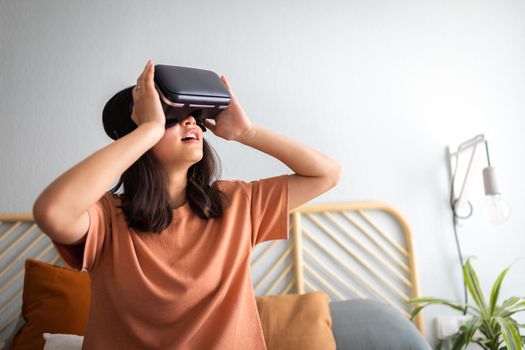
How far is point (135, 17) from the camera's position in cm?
188

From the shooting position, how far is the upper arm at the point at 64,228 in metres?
0.72

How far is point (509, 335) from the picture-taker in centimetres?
146

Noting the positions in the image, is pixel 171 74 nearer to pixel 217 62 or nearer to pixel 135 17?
pixel 217 62

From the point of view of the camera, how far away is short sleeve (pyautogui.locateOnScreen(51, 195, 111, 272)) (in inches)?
32.1

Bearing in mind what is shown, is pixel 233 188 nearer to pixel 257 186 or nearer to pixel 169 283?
pixel 257 186

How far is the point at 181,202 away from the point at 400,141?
1160mm

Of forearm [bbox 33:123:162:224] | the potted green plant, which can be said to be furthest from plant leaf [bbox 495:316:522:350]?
forearm [bbox 33:123:162:224]

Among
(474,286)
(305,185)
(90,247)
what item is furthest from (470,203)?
(90,247)

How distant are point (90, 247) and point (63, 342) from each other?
0.56m

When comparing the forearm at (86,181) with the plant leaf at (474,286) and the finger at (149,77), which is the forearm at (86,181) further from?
the plant leaf at (474,286)

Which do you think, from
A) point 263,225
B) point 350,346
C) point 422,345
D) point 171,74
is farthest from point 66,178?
point 422,345

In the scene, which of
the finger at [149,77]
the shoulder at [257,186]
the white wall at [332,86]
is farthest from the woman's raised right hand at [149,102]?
the white wall at [332,86]

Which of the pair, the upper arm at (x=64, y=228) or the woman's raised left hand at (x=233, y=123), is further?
the woman's raised left hand at (x=233, y=123)

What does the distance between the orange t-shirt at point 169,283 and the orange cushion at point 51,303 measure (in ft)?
2.13
